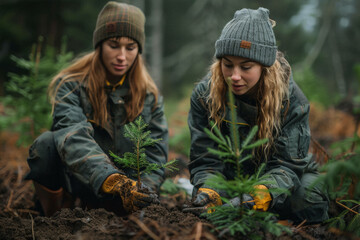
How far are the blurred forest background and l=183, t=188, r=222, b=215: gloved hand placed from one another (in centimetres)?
135

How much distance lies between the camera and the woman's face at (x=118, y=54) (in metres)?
3.46

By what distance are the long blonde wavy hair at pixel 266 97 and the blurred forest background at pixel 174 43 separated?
0.45 metres

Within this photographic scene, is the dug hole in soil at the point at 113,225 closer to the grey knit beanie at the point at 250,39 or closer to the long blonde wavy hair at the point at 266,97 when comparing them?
the long blonde wavy hair at the point at 266,97

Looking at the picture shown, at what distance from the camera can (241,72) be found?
273cm

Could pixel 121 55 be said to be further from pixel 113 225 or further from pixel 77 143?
pixel 113 225

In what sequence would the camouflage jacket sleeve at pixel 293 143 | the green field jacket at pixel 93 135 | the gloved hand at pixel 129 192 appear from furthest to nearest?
1. the camouflage jacket sleeve at pixel 293 143
2. the green field jacket at pixel 93 135
3. the gloved hand at pixel 129 192

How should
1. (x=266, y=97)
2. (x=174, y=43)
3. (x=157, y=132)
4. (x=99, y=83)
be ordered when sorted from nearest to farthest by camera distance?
(x=266, y=97) → (x=99, y=83) → (x=157, y=132) → (x=174, y=43)

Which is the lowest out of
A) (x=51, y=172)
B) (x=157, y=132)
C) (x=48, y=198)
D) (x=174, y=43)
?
(x=48, y=198)

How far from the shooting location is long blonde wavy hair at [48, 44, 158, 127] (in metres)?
3.49

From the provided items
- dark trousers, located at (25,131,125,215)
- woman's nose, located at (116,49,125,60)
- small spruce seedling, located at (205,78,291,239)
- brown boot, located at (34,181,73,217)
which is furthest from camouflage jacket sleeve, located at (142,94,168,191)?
small spruce seedling, located at (205,78,291,239)

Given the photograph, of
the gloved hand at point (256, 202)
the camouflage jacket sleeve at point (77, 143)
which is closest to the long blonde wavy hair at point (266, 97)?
the gloved hand at point (256, 202)

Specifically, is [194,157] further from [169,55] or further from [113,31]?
[169,55]

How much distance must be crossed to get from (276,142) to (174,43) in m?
22.0

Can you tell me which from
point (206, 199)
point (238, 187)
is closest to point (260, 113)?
point (206, 199)
